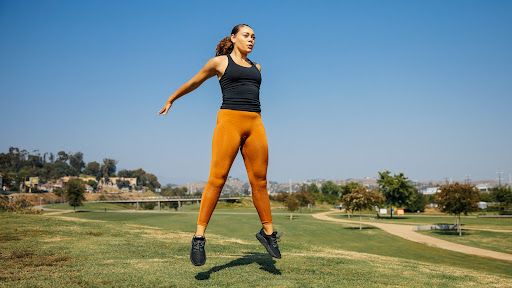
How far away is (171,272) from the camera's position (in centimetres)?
655

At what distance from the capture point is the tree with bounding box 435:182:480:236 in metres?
45.7

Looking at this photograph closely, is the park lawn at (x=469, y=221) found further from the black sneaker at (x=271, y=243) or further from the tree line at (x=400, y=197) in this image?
the black sneaker at (x=271, y=243)

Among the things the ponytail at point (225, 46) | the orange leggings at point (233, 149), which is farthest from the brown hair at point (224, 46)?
the orange leggings at point (233, 149)

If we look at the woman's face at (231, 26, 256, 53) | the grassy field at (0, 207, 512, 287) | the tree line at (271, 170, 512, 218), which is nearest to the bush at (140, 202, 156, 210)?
the tree line at (271, 170, 512, 218)

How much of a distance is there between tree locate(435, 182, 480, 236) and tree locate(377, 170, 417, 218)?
37.0 metres

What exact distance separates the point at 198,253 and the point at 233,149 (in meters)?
1.56

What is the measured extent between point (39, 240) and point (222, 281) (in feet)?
20.6

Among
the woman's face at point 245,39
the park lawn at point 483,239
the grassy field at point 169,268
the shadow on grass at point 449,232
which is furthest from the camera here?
the shadow on grass at point 449,232

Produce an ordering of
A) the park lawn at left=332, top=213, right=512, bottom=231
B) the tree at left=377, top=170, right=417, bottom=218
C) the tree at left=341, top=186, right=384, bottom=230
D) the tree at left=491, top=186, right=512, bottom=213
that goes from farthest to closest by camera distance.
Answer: the tree at left=491, top=186, right=512, bottom=213
the tree at left=377, top=170, right=417, bottom=218
the park lawn at left=332, top=213, right=512, bottom=231
the tree at left=341, top=186, right=384, bottom=230

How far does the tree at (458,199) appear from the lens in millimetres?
45728

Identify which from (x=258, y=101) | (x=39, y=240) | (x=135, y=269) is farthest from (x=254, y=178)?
(x=39, y=240)

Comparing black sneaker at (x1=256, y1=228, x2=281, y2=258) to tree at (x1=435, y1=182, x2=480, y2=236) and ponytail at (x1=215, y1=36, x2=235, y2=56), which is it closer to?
ponytail at (x1=215, y1=36, x2=235, y2=56)

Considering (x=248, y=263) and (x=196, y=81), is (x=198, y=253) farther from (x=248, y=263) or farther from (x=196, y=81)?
(x=196, y=81)

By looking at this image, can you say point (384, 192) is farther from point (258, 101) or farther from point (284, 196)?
point (258, 101)
